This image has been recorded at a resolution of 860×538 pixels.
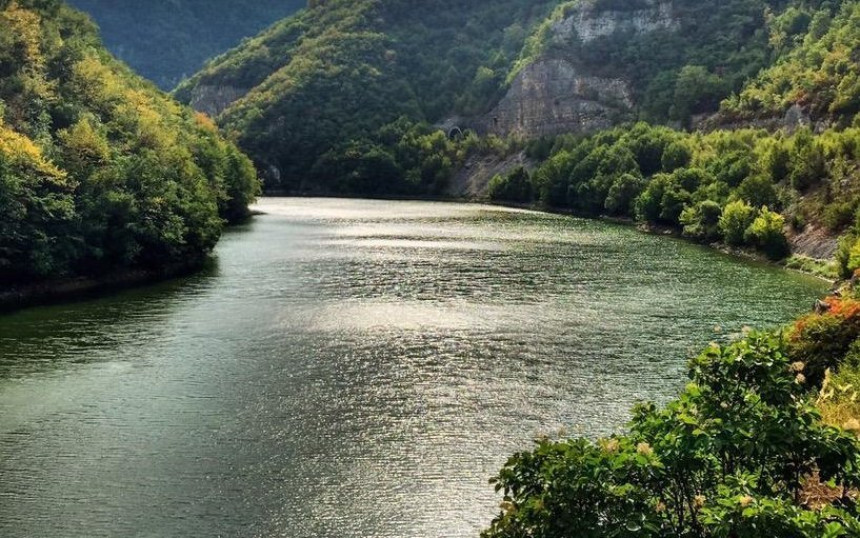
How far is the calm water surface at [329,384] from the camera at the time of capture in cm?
2488

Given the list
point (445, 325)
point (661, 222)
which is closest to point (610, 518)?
point (445, 325)

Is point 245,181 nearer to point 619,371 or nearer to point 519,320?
point 519,320

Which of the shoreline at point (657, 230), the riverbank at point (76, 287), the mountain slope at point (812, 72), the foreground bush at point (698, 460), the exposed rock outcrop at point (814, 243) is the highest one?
the mountain slope at point (812, 72)

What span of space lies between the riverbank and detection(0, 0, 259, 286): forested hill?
0.66m

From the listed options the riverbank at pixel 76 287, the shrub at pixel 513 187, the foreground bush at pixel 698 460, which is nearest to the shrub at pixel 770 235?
the riverbank at pixel 76 287

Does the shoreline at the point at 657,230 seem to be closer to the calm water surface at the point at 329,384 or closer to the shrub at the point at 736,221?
the shrub at the point at 736,221

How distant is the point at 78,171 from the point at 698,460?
208 feet

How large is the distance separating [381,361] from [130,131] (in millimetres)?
55043

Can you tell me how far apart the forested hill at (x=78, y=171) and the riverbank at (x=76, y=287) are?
66cm

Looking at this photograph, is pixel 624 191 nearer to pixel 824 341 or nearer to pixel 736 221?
pixel 736 221

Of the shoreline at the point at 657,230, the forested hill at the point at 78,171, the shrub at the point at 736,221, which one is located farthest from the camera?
the shrub at the point at 736,221

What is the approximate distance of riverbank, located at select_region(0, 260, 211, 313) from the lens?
189ft

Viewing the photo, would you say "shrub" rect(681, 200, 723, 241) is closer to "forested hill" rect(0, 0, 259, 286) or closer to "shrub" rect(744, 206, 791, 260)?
"shrub" rect(744, 206, 791, 260)

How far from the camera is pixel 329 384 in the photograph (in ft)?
122
